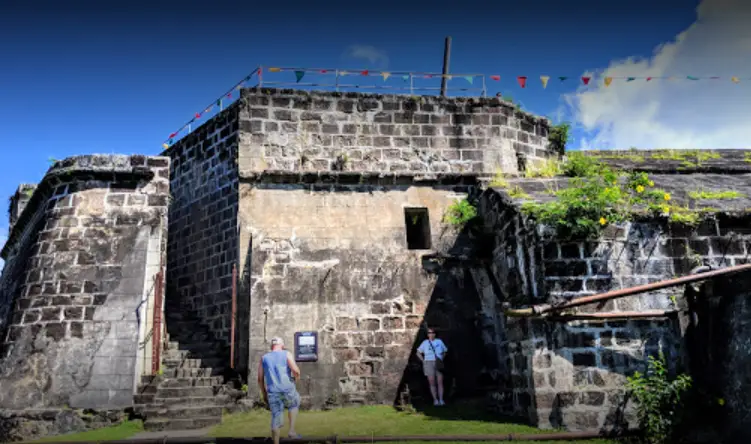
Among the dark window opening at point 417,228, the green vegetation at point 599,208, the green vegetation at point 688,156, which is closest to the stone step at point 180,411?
the dark window opening at point 417,228

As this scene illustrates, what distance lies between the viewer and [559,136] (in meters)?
12.9

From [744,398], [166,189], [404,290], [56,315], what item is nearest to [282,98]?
[166,189]

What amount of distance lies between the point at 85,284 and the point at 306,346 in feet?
13.3

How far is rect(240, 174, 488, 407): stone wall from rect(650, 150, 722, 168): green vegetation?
6448 mm

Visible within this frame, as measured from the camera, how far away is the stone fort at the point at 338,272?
8.12 meters

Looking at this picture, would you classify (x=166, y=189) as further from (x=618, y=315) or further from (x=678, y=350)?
(x=678, y=350)

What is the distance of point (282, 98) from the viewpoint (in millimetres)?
11555

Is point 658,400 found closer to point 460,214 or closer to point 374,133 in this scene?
point 460,214

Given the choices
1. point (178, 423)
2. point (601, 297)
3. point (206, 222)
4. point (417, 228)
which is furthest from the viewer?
point (206, 222)

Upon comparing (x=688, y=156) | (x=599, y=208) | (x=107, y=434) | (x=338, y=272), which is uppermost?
(x=688, y=156)

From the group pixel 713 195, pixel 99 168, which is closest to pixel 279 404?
pixel 99 168

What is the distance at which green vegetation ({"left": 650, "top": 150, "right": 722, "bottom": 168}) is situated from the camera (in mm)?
13308

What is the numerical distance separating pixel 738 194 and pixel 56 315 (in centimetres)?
1196

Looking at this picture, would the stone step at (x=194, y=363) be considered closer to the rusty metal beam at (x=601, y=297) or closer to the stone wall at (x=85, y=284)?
the stone wall at (x=85, y=284)
